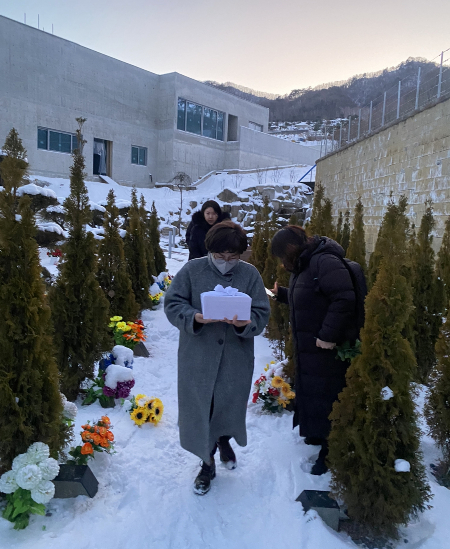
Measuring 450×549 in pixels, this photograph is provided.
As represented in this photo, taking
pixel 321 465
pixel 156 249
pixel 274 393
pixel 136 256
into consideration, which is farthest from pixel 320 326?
pixel 156 249

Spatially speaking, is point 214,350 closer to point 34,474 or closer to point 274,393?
point 34,474

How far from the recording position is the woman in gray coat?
2.39 m

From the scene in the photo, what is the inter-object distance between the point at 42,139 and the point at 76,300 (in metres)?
18.6

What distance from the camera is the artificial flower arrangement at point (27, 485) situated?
2.04 metres

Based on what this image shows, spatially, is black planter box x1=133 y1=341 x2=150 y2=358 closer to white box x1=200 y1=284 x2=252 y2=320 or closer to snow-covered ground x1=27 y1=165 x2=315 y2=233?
white box x1=200 y1=284 x2=252 y2=320

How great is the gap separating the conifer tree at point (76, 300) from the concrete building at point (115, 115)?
16942 mm

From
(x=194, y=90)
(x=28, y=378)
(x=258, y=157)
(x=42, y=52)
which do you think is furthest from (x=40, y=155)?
(x=28, y=378)

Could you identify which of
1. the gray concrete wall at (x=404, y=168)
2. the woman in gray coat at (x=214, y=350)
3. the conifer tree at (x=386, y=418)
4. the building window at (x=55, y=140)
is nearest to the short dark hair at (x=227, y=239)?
the woman in gray coat at (x=214, y=350)

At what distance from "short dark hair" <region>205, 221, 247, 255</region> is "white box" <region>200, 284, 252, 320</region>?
30 cm

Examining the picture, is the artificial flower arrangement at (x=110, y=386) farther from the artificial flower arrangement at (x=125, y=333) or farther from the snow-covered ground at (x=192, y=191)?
the snow-covered ground at (x=192, y=191)

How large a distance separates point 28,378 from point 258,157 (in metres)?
28.8

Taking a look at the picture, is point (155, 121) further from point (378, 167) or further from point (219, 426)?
point (219, 426)

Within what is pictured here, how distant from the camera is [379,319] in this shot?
2.07 m

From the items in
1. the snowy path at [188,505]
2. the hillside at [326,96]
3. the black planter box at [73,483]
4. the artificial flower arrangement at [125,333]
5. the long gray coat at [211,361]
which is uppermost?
the hillside at [326,96]
